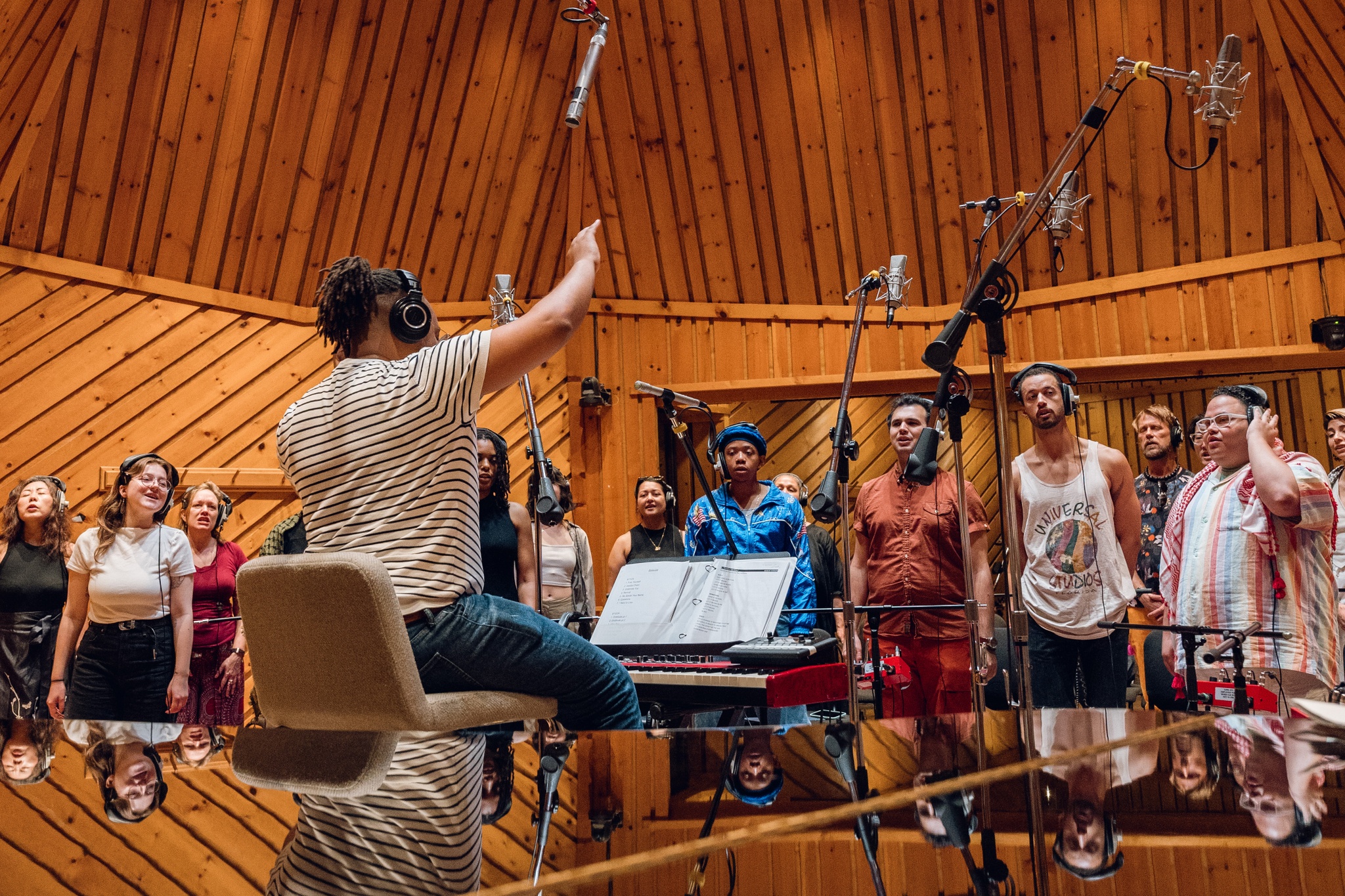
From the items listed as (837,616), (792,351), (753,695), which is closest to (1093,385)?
(792,351)

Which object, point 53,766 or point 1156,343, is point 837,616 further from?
point 53,766

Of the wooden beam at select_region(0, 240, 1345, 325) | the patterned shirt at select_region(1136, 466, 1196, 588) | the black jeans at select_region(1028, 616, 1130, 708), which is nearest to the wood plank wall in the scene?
the black jeans at select_region(1028, 616, 1130, 708)

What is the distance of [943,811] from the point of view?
904mm

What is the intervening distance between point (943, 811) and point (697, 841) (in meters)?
0.22

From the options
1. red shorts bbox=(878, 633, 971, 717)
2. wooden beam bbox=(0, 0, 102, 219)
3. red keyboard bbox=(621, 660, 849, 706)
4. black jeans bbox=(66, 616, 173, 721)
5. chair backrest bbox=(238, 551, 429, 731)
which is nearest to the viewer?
chair backrest bbox=(238, 551, 429, 731)

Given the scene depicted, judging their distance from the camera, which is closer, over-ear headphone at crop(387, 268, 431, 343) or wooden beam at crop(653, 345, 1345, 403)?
over-ear headphone at crop(387, 268, 431, 343)

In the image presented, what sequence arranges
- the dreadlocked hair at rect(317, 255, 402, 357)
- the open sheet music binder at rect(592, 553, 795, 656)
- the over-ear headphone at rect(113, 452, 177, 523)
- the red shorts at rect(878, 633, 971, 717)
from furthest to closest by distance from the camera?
the over-ear headphone at rect(113, 452, 177, 523) < the red shorts at rect(878, 633, 971, 717) < the open sheet music binder at rect(592, 553, 795, 656) < the dreadlocked hair at rect(317, 255, 402, 357)

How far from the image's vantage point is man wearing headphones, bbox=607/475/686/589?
18.5 ft

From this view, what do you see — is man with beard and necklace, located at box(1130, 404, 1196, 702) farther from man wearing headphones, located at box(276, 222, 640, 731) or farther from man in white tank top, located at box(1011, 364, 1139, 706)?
man wearing headphones, located at box(276, 222, 640, 731)

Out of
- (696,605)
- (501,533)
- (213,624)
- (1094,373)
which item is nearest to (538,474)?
(501,533)

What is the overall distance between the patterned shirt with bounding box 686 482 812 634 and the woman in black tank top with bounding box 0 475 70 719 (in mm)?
3076

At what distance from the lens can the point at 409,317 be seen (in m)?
2.02

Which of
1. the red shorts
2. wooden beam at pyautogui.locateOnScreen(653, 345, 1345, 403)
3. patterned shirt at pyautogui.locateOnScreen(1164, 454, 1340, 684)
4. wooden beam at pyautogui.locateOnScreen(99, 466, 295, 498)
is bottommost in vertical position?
the red shorts

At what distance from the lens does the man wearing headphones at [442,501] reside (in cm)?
168
